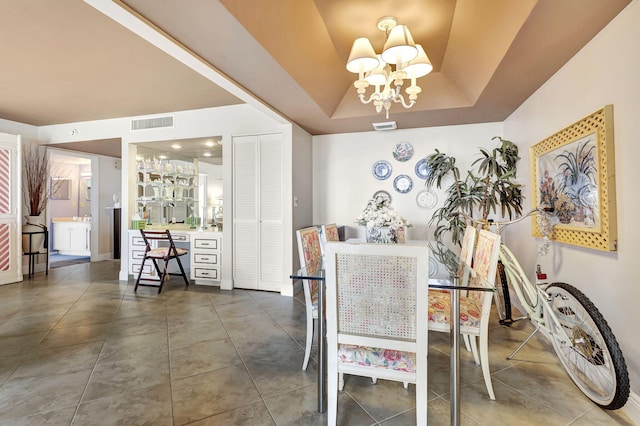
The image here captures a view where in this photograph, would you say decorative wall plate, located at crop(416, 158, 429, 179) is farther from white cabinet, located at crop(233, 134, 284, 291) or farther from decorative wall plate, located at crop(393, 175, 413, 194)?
white cabinet, located at crop(233, 134, 284, 291)

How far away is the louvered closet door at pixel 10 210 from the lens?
14.6 ft

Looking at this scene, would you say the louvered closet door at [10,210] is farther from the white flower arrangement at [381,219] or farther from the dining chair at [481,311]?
the dining chair at [481,311]

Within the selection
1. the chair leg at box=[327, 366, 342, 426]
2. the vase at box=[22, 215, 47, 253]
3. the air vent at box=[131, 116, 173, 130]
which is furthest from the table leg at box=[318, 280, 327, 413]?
the vase at box=[22, 215, 47, 253]

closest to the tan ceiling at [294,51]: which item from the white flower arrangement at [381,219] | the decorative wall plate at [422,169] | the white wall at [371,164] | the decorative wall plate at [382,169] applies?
the white wall at [371,164]

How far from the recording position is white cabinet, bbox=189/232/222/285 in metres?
4.29

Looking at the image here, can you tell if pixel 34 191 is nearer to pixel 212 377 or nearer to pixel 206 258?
pixel 206 258

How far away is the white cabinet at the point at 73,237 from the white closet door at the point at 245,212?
4.71 m

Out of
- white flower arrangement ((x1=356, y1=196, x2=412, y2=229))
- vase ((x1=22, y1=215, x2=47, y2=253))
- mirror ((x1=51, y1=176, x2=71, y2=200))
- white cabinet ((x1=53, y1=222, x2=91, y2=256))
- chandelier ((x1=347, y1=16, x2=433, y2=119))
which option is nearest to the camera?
chandelier ((x1=347, y1=16, x2=433, y2=119))

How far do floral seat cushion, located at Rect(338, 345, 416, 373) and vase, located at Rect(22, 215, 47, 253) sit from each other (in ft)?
19.7

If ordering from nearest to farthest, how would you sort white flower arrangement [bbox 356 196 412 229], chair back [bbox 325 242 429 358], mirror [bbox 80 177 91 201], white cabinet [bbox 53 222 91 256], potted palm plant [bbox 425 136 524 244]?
chair back [bbox 325 242 429 358] < white flower arrangement [bbox 356 196 412 229] < potted palm plant [bbox 425 136 524 244] < white cabinet [bbox 53 222 91 256] < mirror [bbox 80 177 91 201]

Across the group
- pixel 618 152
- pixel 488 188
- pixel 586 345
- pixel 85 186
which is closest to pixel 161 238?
pixel 488 188

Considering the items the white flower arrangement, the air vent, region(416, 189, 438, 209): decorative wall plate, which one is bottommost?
the white flower arrangement

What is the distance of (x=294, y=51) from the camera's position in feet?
7.76

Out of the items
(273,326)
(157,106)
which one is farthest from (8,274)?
(273,326)
